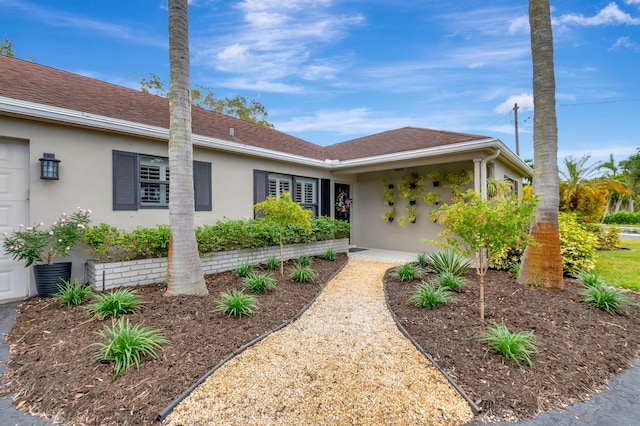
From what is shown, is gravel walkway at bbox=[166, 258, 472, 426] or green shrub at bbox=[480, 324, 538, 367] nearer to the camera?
gravel walkway at bbox=[166, 258, 472, 426]

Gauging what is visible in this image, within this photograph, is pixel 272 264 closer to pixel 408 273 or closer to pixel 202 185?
pixel 202 185

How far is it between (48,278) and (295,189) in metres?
6.06

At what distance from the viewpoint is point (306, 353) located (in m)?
3.21

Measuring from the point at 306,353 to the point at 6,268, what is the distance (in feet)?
17.1

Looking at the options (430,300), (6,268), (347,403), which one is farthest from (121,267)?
(430,300)

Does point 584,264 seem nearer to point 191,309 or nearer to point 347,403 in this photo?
point 347,403

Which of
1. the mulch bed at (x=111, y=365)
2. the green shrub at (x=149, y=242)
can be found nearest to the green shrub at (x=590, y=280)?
the mulch bed at (x=111, y=365)

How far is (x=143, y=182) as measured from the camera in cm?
613

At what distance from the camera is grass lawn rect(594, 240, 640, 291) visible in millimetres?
6005

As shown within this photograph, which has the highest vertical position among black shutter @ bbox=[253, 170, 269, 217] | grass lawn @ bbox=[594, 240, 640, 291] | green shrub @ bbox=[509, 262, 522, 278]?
black shutter @ bbox=[253, 170, 269, 217]

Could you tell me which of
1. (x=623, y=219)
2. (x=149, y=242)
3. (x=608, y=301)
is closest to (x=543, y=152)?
(x=608, y=301)

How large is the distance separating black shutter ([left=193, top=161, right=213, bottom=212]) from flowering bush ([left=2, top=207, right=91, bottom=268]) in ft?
7.19

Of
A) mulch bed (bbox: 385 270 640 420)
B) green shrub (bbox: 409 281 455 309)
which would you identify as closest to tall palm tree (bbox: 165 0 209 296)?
mulch bed (bbox: 385 270 640 420)

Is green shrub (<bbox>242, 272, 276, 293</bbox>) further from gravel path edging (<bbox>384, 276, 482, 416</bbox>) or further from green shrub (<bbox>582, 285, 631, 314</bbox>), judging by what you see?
green shrub (<bbox>582, 285, 631, 314</bbox>)
